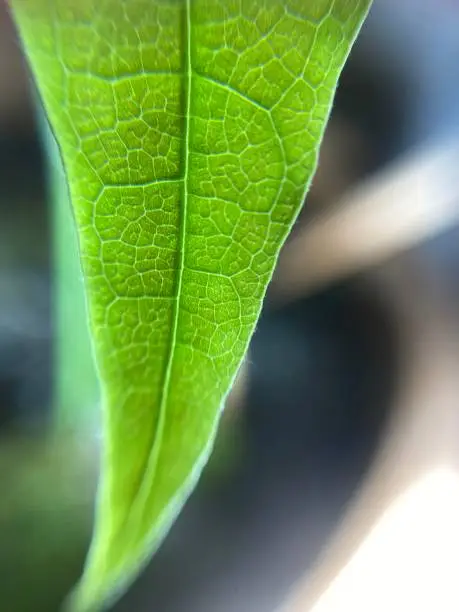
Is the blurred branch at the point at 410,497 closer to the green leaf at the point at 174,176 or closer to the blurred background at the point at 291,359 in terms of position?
the blurred background at the point at 291,359

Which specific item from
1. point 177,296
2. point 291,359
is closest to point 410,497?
point 291,359

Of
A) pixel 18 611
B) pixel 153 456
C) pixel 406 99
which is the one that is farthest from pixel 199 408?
pixel 406 99

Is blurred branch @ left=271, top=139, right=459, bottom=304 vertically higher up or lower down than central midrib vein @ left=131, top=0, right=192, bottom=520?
higher up

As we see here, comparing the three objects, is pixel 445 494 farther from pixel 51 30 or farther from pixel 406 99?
pixel 51 30

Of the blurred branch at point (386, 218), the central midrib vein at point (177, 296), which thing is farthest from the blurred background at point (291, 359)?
the central midrib vein at point (177, 296)

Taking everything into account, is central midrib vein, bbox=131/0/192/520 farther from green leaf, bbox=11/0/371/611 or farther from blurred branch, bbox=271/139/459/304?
blurred branch, bbox=271/139/459/304

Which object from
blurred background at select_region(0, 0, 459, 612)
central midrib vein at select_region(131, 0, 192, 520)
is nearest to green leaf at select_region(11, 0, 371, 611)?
central midrib vein at select_region(131, 0, 192, 520)

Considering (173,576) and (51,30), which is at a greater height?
(51,30)

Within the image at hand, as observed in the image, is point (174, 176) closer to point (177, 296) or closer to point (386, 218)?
point (177, 296)
